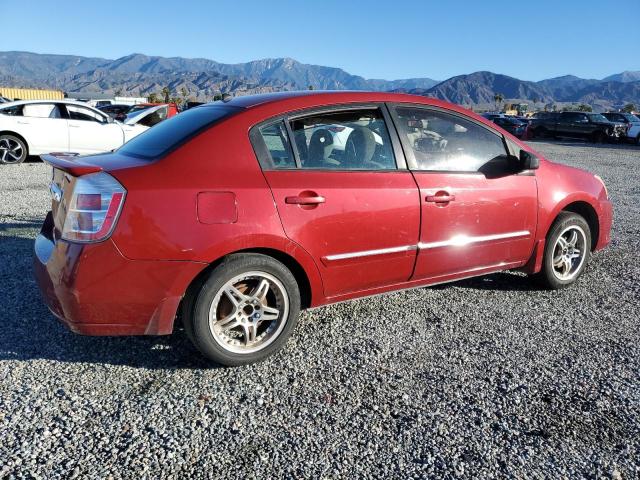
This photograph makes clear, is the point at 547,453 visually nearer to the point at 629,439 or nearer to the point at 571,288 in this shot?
the point at 629,439

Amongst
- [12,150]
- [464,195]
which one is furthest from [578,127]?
[464,195]

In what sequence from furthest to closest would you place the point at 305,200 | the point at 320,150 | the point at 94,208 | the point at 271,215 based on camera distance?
the point at 320,150 < the point at 305,200 < the point at 271,215 < the point at 94,208

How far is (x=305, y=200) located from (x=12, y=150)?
34.8 ft

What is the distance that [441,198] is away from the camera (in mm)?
3539

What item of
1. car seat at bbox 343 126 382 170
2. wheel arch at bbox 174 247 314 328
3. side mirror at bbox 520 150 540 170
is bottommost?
wheel arch at bbox 174 247 314 328

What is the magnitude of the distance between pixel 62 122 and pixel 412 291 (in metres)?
10.2

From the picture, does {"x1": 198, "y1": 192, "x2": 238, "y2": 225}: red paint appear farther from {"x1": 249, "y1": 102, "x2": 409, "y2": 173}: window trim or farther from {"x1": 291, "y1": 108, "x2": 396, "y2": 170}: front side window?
{"x1": 291, "y1": 108, "x2": 396, "y2": 170}: front side window

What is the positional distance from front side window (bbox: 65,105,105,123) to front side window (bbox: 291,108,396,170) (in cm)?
1036

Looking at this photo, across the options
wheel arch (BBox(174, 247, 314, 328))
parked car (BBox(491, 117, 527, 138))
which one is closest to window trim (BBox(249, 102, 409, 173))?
wheel arch (BBox(174, 247, 314, 328))

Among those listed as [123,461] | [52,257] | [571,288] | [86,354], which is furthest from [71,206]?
[571,288]

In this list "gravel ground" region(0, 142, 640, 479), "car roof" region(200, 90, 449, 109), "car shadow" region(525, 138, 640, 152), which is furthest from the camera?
"car shadow" region(525, 138, 640, 152)

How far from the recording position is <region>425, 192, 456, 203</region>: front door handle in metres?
3.49

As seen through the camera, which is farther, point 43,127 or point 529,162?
point 43,127

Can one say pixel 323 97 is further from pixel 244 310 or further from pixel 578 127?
pixel 578 127
